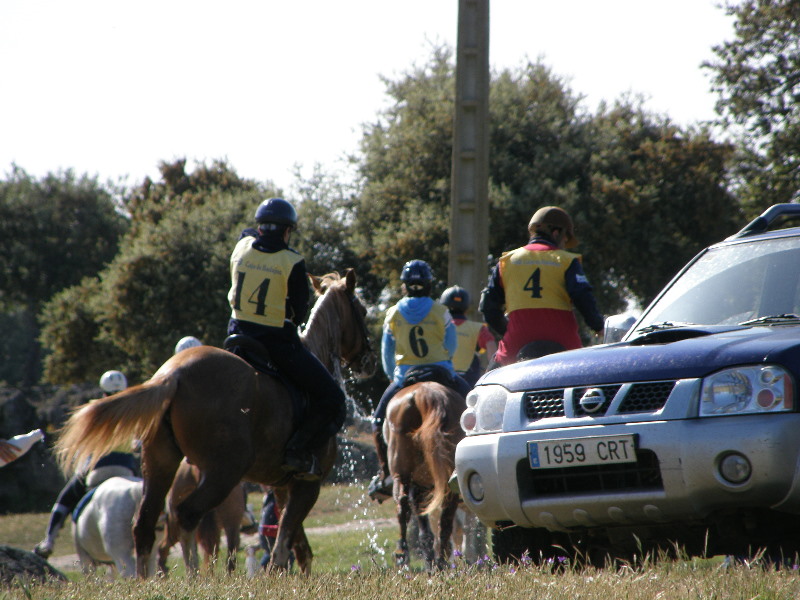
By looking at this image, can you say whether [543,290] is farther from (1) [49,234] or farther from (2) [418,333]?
(1) [49,234]

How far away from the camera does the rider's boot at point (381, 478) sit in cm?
1072

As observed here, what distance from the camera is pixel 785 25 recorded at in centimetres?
2791

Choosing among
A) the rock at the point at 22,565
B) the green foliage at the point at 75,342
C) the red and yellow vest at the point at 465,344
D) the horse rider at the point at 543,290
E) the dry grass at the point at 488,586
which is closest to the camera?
the dry grass at the point at 488,586

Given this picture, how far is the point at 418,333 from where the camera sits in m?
10.5

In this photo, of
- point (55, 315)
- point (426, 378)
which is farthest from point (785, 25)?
point (55, 315)

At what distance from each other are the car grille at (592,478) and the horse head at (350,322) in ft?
14.6

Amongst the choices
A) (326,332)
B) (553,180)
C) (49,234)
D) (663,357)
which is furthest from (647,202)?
(49,234)

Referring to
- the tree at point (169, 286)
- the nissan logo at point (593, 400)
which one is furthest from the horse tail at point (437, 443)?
the tree at point (169, 286)

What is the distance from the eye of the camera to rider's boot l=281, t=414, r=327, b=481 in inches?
325

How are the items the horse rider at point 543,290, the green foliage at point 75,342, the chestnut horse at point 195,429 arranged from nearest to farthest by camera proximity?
the chestnut horse at point 195,429 → the horse rider at point 543,290 → the green foliage at point 75,342

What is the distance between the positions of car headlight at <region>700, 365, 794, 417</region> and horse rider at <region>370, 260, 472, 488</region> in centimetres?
551

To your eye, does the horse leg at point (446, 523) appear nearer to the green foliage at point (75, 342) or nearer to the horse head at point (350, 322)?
the horse head at point (350, 322)

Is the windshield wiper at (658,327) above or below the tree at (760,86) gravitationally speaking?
below

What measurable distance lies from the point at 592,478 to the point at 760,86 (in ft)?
80.5
